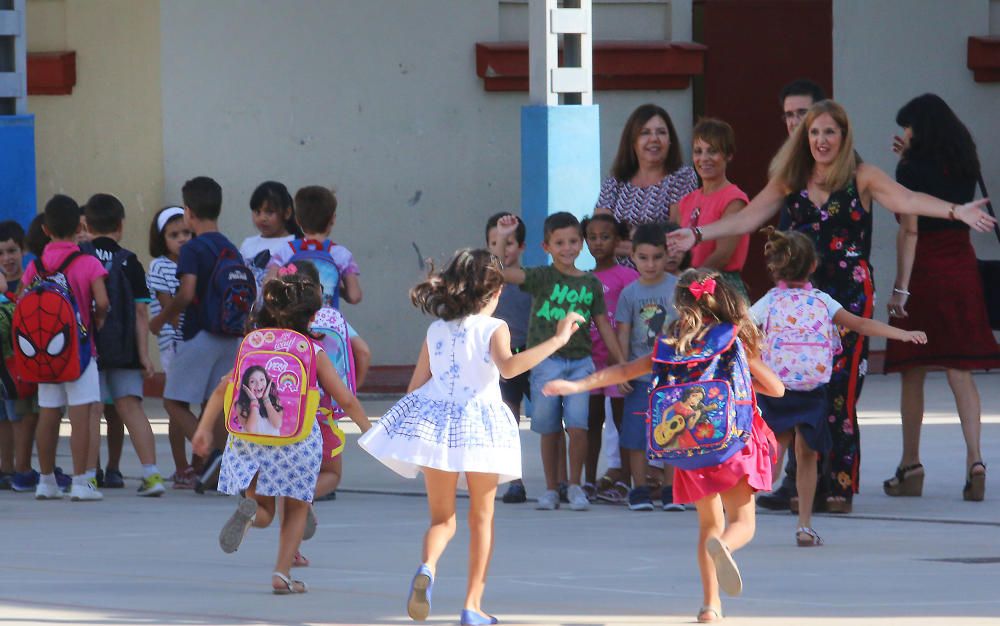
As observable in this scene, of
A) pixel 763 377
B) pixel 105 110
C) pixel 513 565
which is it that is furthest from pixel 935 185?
pixel 105 110

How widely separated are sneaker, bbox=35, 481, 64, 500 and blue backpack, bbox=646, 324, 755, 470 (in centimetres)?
434

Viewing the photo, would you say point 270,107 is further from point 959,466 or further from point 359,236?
point 959,466

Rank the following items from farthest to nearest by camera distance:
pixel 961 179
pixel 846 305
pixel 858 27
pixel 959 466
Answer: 1. pixel 858 27
2. pixel 959 466
3. pixel 961 179
4. pixel 846 305

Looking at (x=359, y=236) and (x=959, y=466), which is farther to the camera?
(x=359, y=236)

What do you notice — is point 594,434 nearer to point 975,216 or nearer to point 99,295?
point 975,216

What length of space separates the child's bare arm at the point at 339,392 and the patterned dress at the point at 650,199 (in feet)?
10.3

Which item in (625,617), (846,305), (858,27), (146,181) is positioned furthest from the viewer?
(858,27)

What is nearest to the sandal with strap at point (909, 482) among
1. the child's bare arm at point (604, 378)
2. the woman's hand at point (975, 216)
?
the woman's hand at point (975, 216)

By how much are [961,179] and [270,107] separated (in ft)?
21.9

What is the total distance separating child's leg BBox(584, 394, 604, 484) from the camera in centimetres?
968

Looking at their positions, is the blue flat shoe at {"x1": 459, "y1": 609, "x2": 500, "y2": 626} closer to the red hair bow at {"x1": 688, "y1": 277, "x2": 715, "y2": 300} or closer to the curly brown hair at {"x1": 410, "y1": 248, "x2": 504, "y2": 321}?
the curly brown hair at {"x1": 410, "y1": 248, "x2": 504, "y2": 321}

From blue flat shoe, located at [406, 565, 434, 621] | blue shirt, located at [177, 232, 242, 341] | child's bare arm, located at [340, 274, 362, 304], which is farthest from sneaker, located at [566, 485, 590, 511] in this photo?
blue flat shoe, located at [406, 565, 434, 621]

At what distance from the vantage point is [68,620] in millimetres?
6375

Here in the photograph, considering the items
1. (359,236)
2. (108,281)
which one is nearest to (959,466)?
(108,281)
